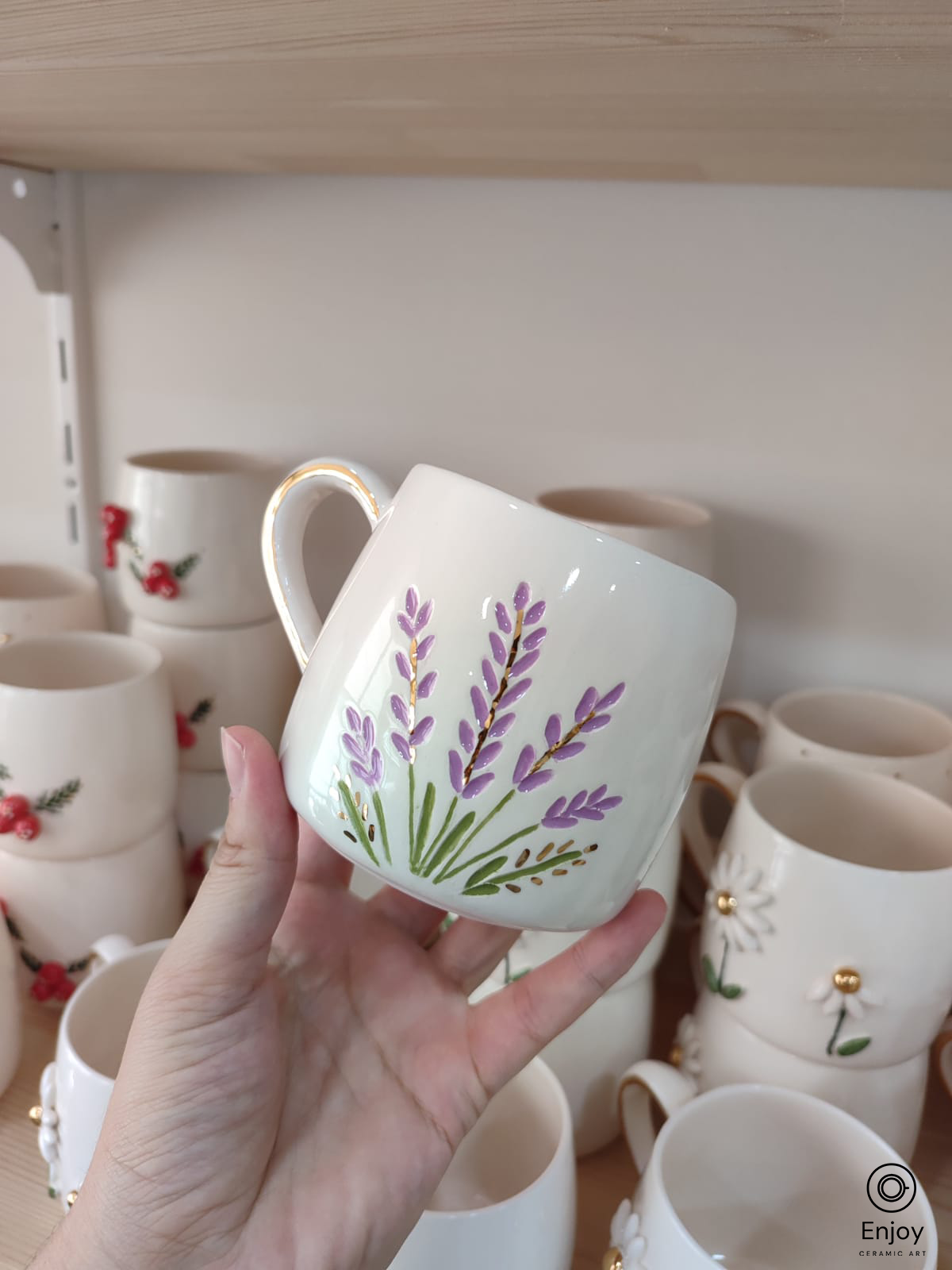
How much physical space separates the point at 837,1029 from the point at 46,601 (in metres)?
0.68

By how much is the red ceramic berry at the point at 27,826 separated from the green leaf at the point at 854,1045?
Answer: 52cm

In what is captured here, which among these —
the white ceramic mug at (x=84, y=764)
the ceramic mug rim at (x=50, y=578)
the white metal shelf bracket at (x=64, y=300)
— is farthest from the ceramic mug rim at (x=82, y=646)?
the white metal shelf bracket at (x=64, y=300)

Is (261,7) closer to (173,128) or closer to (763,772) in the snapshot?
(173,128)

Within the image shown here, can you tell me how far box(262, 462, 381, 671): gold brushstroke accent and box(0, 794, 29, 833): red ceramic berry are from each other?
30cm

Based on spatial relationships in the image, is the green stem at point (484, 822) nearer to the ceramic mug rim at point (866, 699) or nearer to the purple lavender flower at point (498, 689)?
the purple lavender flower at point (498, 689)

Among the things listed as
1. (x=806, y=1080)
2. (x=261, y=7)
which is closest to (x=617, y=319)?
(x=261, y=7)

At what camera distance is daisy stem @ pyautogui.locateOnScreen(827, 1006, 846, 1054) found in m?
0.55

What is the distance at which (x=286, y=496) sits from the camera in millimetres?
470

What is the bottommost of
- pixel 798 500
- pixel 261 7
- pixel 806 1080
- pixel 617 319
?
pixel 806 1080

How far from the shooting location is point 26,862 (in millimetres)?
694

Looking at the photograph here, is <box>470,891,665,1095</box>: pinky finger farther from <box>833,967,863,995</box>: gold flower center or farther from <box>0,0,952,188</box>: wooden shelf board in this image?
<box>0,0,952,188</box>: wooden shelf board

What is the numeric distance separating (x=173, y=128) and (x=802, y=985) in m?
0.63

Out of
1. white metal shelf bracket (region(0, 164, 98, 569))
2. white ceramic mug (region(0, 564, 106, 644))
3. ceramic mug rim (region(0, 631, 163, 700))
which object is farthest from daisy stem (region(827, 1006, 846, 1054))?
white metal shelf bracket (region(0, 164, 98, 569))

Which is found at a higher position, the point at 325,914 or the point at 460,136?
the point at 460,136
